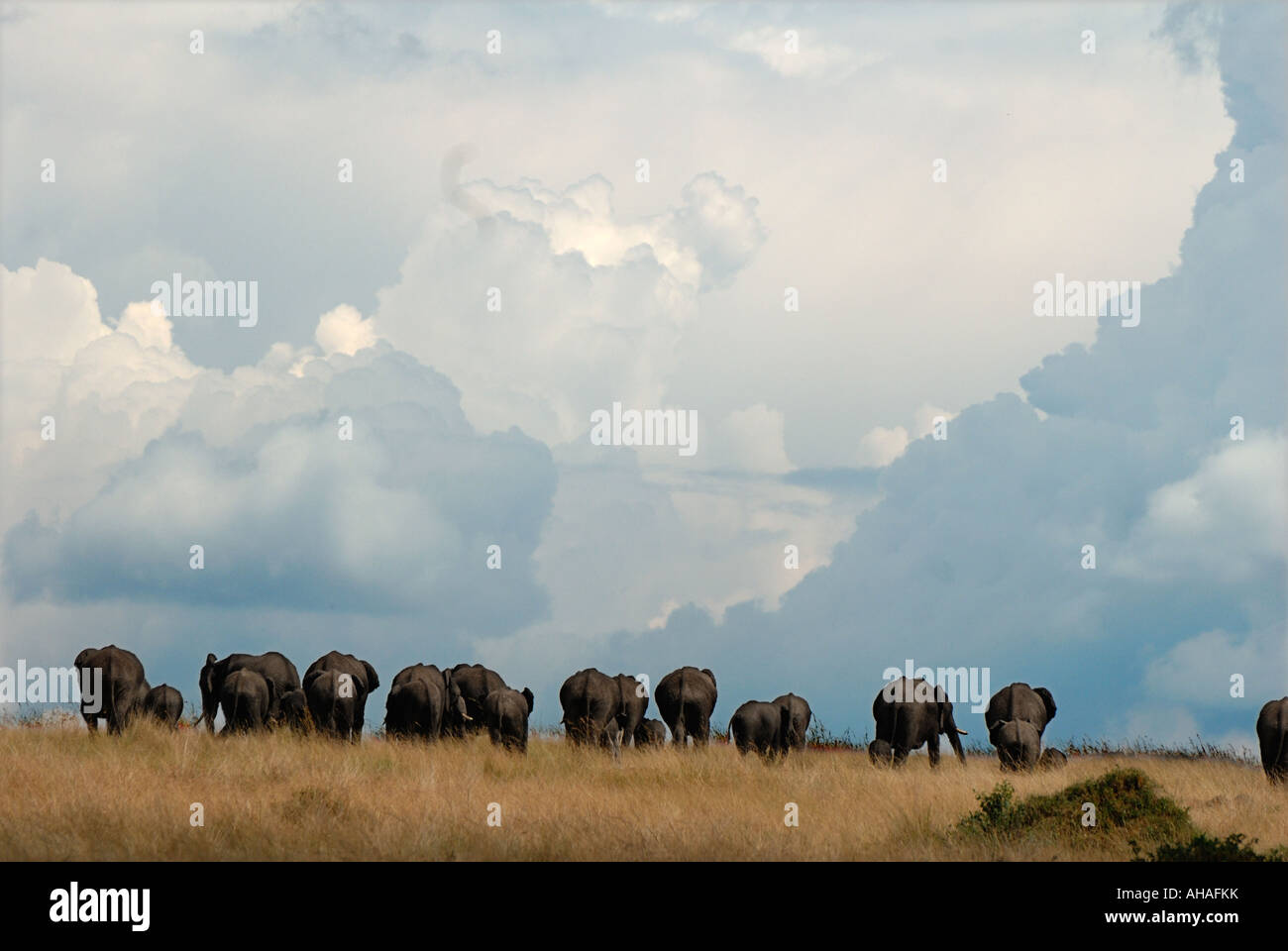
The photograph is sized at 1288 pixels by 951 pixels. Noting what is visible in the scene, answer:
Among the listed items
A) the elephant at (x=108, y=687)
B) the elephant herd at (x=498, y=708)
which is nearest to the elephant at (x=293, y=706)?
the elephant herd at (x=498, y=708)

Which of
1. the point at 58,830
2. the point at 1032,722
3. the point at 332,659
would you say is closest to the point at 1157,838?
the point at 1032,722

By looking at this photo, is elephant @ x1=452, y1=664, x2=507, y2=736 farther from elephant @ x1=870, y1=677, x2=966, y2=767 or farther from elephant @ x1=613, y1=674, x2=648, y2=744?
elephant @ x1=870, y1=677, x2=966, y2=767

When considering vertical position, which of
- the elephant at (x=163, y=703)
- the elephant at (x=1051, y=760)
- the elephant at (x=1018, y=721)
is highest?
the elephant at (x=163, y=703)

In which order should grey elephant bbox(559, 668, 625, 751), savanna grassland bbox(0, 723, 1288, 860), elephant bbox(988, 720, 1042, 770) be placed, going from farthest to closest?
grey elephant bbox(559, 668, 625, 751)
elephant bbox(988, 720, 1042, 770)
savanna grassland bbox(0, 723, 1288, 860)

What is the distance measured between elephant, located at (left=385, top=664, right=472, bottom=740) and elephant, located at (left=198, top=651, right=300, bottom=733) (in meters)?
2.44

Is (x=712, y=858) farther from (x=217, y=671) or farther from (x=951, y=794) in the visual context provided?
(x=217, y=671)

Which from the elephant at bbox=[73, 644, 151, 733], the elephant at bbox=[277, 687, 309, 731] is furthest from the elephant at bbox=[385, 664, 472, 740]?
the elephant at bbox=[73, 644, 151, 733]

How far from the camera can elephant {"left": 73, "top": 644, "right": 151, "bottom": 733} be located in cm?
2720

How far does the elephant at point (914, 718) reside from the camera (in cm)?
2888

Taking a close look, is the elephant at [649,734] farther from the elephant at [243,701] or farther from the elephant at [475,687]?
the elephant at [243,701]

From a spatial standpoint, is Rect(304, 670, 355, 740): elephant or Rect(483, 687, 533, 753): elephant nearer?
Rect(483, 687, 533, 753): elephant

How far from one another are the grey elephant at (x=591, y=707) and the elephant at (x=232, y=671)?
20.3 feet

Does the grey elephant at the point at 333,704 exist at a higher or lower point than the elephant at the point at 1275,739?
higher
